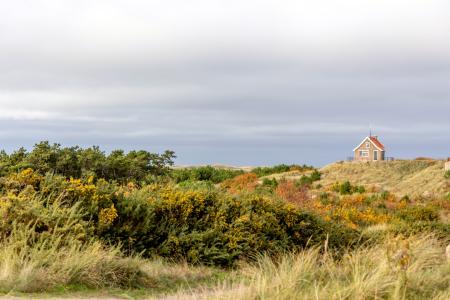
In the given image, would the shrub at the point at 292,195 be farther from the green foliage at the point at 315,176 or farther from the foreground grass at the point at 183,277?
the green foliage at the point at 315,176

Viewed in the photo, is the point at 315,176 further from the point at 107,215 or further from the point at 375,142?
the point at 107,215

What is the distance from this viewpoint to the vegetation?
809 centimetres

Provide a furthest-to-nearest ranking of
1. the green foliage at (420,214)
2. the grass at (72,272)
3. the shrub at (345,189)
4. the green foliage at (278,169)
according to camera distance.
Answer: the green foliage at (278,169)
the shrub at (345,189)
the green foliage at (420,214)
the grass at (72,272)

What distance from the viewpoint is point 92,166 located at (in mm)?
16875

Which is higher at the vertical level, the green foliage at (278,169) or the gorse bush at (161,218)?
the green foliage at (278,169)

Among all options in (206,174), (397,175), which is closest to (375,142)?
(397,175)

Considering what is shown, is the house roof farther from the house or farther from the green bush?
the green bush

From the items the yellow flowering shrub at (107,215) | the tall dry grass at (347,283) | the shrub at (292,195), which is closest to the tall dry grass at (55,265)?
the yellow flowering shrub at (107,215)

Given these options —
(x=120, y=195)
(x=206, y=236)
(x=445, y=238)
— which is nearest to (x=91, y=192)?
(x=120, y=195)

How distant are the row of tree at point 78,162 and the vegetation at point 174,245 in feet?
0.14

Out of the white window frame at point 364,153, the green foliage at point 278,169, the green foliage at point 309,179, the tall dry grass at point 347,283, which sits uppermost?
the white window frame at point 364,153

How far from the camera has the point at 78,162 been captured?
1670cm

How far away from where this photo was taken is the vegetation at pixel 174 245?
8.09 meters

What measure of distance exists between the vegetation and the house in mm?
43528
